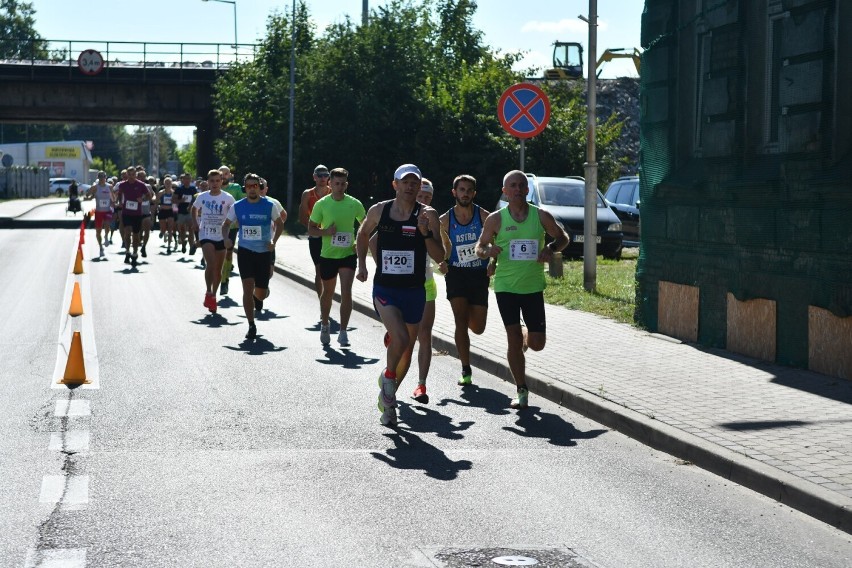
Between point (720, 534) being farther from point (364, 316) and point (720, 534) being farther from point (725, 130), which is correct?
point (364, 316)

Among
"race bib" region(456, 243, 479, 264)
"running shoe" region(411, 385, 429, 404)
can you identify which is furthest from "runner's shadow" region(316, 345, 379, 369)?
"running shoe" region(411, 385, 429, 404)

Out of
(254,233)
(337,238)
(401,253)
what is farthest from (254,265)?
(401,253)

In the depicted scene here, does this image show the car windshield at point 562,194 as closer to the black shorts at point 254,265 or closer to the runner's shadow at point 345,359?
the black shorts at point 254,265

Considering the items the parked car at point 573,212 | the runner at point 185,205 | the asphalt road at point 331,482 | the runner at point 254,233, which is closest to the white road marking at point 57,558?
the asphalt road at point 331,482

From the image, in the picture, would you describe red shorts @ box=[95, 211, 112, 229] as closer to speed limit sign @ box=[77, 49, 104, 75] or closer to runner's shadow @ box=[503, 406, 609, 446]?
runner's shadow @ box=[503, 406, 609, 446]

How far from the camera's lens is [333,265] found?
45.0ft

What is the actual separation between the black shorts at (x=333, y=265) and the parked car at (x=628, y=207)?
46.6 feet

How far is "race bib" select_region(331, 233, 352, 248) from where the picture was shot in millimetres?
13539

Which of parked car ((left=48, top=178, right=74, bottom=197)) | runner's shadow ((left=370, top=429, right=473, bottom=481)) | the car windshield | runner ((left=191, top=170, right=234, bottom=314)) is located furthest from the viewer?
parked car ((left=48, top=178, right=74, bottom=197))

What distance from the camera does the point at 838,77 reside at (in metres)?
10.4

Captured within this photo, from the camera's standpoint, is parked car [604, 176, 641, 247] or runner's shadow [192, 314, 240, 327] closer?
runner's shadow [192, 314, 240, 327]

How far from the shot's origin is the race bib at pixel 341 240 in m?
13.5

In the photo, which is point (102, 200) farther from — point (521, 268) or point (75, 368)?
point (521, 268)

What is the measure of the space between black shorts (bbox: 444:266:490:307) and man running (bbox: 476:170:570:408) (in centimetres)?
81
